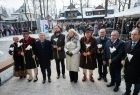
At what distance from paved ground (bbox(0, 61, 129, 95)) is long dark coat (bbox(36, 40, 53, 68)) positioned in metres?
0.67

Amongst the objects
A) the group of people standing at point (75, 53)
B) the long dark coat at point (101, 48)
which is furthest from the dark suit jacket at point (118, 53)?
the long dark coat at point (101, 48)

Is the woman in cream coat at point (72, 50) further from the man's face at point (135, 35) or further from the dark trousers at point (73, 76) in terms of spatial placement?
the man's face at point (135, 35)

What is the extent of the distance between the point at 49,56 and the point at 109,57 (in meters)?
1.84

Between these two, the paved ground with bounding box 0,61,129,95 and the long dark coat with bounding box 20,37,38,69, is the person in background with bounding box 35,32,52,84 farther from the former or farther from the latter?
the paved ground with bounding box 0,61,129,95

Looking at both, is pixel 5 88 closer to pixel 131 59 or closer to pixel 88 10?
pixel 131 59

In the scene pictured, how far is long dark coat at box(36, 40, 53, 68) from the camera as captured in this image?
23.0 feet

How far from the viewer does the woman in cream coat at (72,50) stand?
6867 mm

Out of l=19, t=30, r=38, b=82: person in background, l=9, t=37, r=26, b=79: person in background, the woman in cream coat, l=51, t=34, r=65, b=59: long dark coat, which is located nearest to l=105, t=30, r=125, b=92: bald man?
the woman in cream coat

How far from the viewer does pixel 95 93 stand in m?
6.20

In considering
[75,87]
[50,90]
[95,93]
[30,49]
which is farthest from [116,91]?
[30,49]

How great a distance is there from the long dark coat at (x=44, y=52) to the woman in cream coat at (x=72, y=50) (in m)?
0.54

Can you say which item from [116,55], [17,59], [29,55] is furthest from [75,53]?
[17,59]

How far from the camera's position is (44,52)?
277 inches

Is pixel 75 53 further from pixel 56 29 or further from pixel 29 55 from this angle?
pixel 29 55
